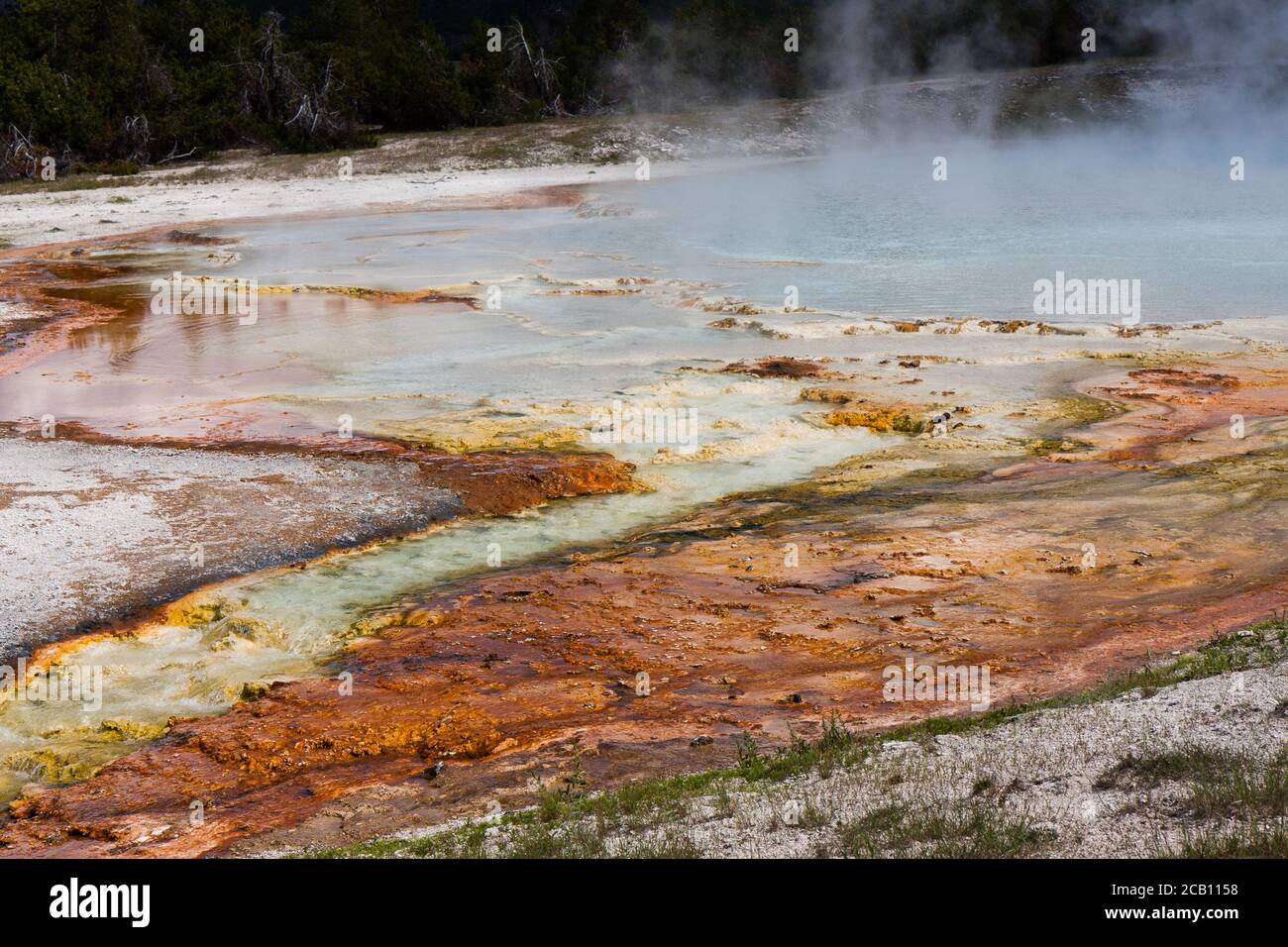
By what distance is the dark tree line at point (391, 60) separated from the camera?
84.3 feet

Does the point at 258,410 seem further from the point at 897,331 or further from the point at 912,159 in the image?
the point at 912,159

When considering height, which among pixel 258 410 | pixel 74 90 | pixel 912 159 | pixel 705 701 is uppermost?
pixel 74 90

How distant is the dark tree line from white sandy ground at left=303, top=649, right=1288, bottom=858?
2356 cm

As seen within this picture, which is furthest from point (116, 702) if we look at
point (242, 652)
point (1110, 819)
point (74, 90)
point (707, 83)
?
point (707, 83)

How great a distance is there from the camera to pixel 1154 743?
11.7 feet

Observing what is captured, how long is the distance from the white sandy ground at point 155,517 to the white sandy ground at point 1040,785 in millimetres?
2672

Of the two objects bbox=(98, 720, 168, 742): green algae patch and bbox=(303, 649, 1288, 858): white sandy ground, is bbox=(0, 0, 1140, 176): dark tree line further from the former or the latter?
bbox=(303, 649, 1288, 858): white sandy ground

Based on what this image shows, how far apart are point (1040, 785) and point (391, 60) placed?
2852 cm

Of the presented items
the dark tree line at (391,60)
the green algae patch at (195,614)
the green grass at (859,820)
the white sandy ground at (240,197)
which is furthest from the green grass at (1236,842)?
the dark tree line at (391,60)

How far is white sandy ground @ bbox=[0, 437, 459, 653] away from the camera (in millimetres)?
5766

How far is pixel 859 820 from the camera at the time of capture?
3344 millimetres

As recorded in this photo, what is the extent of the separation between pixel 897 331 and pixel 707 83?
22.9m

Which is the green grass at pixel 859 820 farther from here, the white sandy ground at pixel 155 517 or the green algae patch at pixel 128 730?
the white sandy ground at pixel 155 517

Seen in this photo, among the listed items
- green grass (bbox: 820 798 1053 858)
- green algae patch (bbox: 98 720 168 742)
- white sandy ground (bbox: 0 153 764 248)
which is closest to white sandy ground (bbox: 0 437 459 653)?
green algae patch (bbox: 98 720 168 742)
